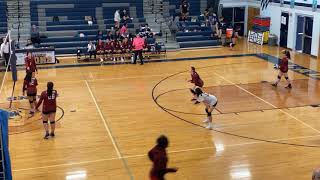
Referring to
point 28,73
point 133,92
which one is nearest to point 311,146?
point 133,92

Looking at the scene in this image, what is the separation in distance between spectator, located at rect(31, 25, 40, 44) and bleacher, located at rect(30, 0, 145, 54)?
0.33 m

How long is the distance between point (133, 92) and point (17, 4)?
15036 millimetres

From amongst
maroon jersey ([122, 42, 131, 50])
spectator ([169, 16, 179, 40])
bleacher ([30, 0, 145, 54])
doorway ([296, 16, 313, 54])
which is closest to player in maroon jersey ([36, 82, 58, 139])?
maroon jersey ([122, 42, 131, 50])

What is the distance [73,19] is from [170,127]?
17687mm

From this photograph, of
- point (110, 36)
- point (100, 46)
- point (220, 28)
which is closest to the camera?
point (100, 46)

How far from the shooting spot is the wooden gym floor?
11.3m

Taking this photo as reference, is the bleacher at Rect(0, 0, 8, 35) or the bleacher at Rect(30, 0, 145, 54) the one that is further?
the bleacher at Rect(0, 0, 8, 35)

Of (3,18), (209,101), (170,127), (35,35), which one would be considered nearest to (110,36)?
(35,35)

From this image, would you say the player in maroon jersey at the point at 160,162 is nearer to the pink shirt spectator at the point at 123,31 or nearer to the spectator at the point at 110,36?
the spectator at the point at 110,36

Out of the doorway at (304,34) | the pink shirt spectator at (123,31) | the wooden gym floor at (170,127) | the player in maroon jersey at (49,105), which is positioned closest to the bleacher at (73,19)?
the pink shirt spectator at (123,31)

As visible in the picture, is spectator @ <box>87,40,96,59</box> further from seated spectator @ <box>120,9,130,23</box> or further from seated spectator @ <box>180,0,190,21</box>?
seated spectator @ <box>180,0,190,21</box>

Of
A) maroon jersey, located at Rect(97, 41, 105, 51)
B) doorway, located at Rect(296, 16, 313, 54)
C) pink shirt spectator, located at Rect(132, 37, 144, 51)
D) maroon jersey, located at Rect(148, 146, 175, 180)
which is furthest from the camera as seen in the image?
doorway, located at Rect(296, 16, 313, 54)

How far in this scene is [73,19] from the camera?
1180 inches

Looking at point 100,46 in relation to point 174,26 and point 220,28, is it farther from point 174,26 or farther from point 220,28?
point 220,28
